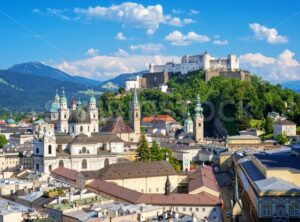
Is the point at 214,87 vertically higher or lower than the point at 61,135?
higher

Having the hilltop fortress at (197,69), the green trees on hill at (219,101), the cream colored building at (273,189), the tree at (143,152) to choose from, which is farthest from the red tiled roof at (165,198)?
the hilltop fortress at (197,69)

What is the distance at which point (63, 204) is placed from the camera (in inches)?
1232

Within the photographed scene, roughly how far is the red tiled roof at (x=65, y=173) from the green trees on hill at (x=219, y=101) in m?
33.4

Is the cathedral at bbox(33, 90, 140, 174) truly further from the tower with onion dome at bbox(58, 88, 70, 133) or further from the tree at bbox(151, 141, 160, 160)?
the tower with onion dome at bbox(58, 88, 70, 133)

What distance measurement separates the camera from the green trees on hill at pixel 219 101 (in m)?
78.6

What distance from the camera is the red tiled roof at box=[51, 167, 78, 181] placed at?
44.6 m

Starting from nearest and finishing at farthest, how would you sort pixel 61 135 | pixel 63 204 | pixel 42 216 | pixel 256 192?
pixel 42 216 < pixel 63 204 < pixel 256 192 < pixel 61 135

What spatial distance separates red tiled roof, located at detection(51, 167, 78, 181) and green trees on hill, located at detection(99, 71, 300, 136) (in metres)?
33.4

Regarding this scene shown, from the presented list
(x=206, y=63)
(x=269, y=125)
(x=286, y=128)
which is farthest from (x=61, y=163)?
(x=206, y=63)

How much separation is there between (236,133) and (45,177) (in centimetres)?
3829

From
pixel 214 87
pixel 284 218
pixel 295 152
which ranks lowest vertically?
pixel 284 218

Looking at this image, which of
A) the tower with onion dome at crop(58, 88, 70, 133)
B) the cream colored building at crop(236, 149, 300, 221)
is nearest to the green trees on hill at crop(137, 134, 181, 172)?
the cream colored building at crop(236, 149, 300, 221)

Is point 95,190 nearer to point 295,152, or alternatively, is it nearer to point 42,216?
point 42,216

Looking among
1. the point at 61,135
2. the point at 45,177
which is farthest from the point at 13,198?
the point at 61,135
